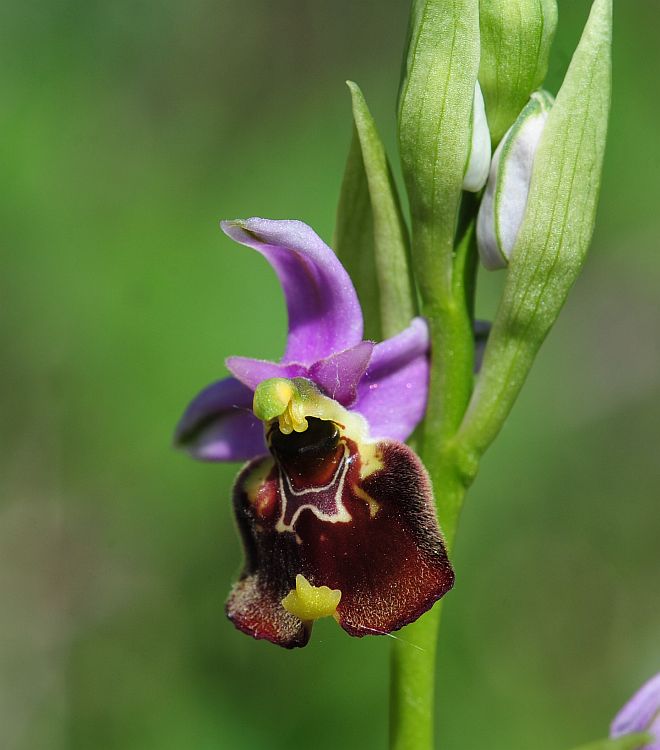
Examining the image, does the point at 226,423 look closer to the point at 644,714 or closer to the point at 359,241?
the point at 359,241

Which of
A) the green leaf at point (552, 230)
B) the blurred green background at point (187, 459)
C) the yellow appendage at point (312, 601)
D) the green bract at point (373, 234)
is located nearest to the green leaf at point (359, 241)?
the green bract at point (373, 234)

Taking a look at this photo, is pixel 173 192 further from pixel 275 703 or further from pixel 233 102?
pixel 275 703

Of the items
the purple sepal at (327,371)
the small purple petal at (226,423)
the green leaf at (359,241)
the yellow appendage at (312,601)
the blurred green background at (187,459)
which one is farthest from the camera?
the blurred green background at (187,459)

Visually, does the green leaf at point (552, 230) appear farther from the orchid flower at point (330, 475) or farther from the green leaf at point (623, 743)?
the green leaf at point (623, 743)

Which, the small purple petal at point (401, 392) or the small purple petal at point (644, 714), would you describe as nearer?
the small purple petal at point (401, 392)

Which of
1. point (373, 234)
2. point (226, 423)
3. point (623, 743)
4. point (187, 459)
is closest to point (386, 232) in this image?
point (373, 234)

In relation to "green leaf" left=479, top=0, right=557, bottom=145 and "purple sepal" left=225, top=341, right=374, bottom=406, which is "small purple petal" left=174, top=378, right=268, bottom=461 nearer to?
"purple sepal" left=225, top=341, right=374, bottom=406

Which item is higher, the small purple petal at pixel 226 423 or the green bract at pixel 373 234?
the green bract at pixel 373 234
